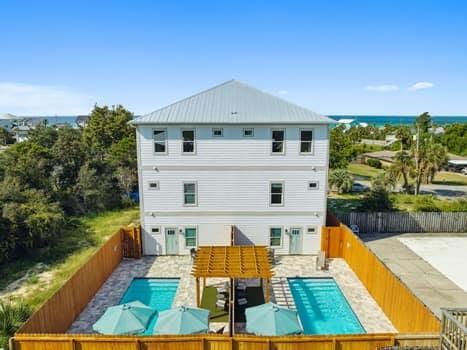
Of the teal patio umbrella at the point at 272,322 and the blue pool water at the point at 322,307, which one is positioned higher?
the teal patio umbrella at the point at 272,322

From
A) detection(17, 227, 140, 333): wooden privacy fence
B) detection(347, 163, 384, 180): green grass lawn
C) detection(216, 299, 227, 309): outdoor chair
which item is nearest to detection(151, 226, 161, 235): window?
detection(17, 227, 140, 333): wooden privacy fence

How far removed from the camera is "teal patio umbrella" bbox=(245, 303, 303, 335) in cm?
933

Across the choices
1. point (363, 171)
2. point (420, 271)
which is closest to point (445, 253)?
point (420, 271)

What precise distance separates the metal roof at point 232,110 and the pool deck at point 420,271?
312 inches

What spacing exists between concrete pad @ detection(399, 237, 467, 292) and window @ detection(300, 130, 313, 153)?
27.4 ft

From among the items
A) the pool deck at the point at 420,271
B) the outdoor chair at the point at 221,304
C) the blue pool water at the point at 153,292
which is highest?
the outdoor chair at the point at 221,304

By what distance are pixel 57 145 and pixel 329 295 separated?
25.4 meters

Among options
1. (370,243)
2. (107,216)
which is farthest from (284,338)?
(107,216)

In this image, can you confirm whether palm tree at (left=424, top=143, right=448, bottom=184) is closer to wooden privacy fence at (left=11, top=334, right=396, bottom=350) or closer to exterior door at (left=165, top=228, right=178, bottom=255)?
exterior door at (left=165, top=228, right=178, bottom=255)

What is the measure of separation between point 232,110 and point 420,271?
12.0 m

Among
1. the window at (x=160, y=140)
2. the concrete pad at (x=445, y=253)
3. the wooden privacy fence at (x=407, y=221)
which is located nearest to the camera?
the concrete pad at (x=445, y=253)

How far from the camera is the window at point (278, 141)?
54.7ft

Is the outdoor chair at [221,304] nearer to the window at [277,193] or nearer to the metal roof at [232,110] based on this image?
the window at [277,193]

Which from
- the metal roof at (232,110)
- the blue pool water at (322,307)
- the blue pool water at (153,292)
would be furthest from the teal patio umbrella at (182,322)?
the metal roof at (232,110)
